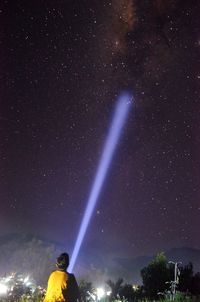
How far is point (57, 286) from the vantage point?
6.24 meters

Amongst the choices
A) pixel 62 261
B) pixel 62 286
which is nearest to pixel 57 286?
pixel 62 286

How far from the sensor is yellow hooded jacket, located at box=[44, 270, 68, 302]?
Result: 20.3ft

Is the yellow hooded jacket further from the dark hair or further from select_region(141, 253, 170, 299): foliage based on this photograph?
select_region(141, 253, 170, 299): foliage

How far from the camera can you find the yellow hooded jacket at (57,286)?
6.18 m

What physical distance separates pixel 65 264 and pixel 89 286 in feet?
185

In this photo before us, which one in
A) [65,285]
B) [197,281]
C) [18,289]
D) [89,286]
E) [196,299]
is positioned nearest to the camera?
[65,285]

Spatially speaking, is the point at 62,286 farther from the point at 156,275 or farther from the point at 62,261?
the point at 156,275

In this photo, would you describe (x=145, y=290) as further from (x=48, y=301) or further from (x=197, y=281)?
(x=48, y=301)

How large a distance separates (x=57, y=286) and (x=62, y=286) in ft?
0.28

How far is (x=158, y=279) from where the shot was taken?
141 ft

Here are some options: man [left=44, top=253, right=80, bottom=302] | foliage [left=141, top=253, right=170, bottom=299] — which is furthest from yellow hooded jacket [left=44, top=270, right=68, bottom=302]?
foliage [left=141, top=253, right=170, bottom=299]

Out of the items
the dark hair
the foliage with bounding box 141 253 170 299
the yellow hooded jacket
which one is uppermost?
the dark hair

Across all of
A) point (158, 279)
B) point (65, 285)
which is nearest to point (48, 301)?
point (65, 285)

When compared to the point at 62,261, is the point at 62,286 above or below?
below
